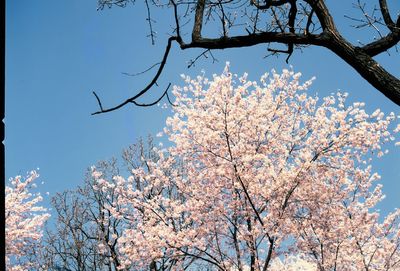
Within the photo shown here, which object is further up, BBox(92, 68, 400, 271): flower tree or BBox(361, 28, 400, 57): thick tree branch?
BBox(92, 68, 400, 271): flower tree

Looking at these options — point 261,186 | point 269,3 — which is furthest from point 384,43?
point 261,186

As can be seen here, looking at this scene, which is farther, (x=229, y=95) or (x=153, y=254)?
(x=229, y=95)

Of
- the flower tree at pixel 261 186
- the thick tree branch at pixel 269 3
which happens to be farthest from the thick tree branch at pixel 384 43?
the flower tree at pixel 261 186

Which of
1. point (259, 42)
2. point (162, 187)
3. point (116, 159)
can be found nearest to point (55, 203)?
point (116, 159)

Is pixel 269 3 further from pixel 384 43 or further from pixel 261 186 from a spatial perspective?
pixel 261 186

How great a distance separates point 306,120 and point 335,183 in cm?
212

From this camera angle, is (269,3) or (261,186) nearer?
(269,3)

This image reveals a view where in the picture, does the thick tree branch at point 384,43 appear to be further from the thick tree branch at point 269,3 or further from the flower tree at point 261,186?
the flower tree at point 261,186

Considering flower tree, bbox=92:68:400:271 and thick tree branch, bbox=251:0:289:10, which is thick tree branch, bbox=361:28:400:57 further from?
flower tree, bbox=92:68:400:271

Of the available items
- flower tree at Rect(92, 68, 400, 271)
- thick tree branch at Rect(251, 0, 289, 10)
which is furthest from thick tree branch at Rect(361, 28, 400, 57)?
flower tree at Rect(92, 68, 400, 271)

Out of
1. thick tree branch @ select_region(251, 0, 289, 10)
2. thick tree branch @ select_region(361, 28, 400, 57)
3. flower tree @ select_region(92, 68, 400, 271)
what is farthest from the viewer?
flower tree @ select_region(92, 68, 400, 271)

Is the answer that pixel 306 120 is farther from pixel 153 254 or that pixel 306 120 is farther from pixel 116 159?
pixel 116 159

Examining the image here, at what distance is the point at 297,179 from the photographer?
34.3 feet

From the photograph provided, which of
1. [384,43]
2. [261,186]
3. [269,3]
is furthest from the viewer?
[261,186]
